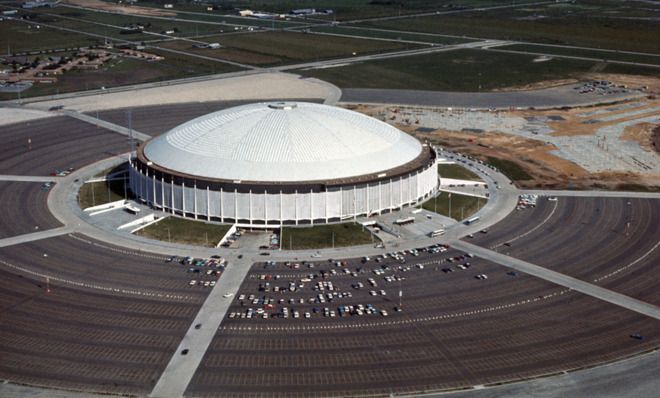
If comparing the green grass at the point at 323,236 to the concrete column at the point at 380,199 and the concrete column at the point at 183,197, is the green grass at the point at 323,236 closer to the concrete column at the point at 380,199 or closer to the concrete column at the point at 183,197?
the concrete column at the point at 380,199

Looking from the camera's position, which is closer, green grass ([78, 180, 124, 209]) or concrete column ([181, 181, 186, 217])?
concrete column ([181, 181, 186, 217])

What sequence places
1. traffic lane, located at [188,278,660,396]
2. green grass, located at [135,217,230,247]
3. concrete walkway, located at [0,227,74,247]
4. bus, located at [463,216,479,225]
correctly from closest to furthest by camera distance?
traffic lane, located at [188,278,660,396]
concrete walkway, located at [0,227,74,247]
green grass, located at [135,217,230,247]
bus, located at [463,216,479,225]

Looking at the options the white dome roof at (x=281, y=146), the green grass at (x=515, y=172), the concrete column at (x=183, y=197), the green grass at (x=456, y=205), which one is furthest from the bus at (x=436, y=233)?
the concrete column at (x=183, y=197)

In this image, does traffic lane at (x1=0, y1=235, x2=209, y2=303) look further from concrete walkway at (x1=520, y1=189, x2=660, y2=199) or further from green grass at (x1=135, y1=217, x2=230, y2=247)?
concrete walkway at (x1=520, y1=189, x2=660, y2=199)

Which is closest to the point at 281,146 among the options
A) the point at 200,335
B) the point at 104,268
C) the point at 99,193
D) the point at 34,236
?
the point at 99,193

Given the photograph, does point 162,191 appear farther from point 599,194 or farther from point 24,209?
point 599,194

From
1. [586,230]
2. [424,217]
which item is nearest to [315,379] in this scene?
[424,217]

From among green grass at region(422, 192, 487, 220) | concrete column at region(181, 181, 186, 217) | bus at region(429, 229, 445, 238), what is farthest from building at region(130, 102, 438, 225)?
bus at region(429, 229, 445, 238)
